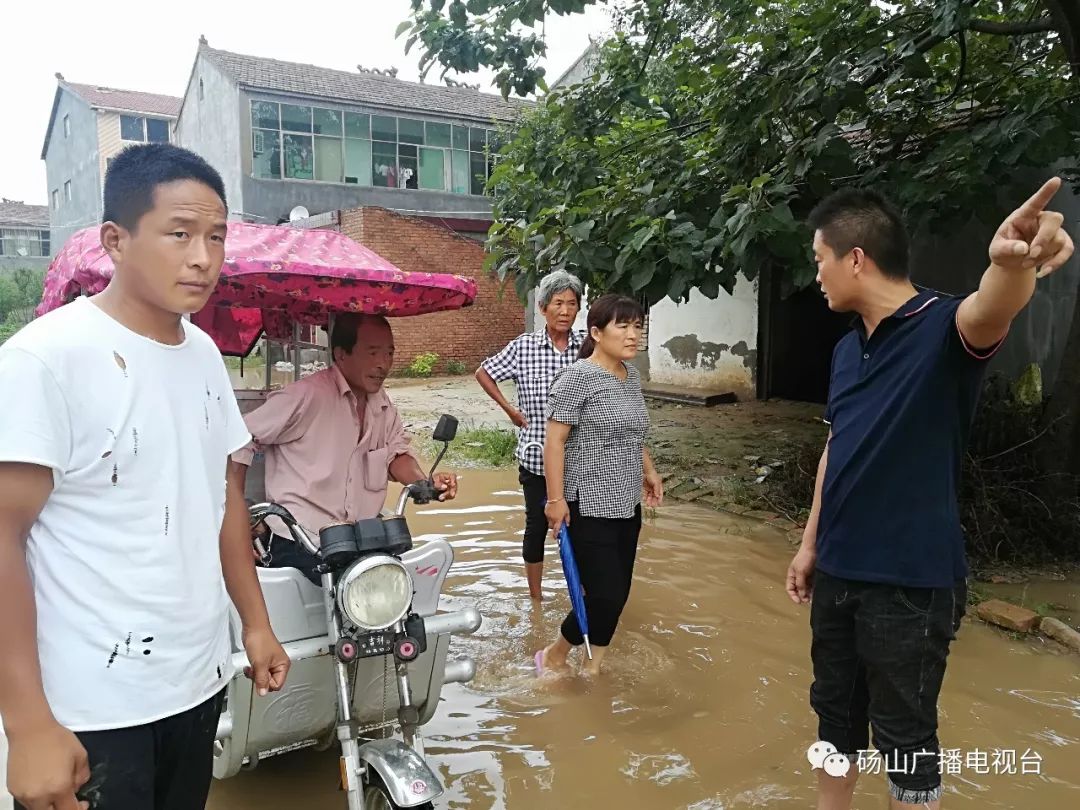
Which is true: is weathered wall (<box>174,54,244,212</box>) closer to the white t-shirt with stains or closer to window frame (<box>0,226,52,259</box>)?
window frame (<box>0,226,52,259</box>)

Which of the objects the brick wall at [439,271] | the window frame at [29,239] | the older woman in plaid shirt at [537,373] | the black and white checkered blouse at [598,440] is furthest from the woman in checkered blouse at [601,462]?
the window frame at [29,239]

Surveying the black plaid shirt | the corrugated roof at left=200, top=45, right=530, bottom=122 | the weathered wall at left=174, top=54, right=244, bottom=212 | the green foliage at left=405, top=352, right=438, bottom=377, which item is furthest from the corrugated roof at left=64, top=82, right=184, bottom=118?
the black plaid shirt

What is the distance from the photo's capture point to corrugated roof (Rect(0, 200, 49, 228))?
34.2 meters

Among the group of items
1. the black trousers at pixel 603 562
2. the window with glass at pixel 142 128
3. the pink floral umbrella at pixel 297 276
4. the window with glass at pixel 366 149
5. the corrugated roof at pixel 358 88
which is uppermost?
the window with glass at pixel 142 128

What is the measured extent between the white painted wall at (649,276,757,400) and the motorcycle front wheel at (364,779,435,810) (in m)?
10.0

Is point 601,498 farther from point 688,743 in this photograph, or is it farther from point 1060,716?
point 1060,716

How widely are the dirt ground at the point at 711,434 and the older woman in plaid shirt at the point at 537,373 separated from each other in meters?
2.44

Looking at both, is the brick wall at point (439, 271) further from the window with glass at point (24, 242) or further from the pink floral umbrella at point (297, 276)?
the window with glass at point (24, 242)

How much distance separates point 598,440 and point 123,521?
2.23 metres

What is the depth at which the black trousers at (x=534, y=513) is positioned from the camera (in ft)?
13.9

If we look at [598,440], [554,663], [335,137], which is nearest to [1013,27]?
[598,440]

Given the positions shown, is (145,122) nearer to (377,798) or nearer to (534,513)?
(534,513)

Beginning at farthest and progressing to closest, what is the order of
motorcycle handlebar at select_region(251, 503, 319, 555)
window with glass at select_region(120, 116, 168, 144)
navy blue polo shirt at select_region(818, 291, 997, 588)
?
window with glass at select_region(120, 116, 168, 144) → motorcycle handlebar at select_region(251, 503, 319, 555) → navy blue polo shirt at select_region(818, 291, 997, 588)

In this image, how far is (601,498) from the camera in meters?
3.34
